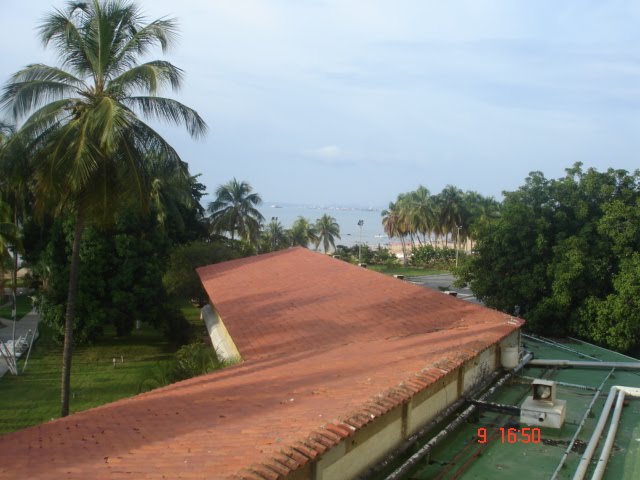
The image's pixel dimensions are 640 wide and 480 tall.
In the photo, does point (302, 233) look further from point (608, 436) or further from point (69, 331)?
point (608, 436)

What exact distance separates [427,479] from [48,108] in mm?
12085

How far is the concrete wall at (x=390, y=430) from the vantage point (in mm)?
6688

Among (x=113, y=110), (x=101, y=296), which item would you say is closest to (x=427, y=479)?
(x=113, y=110)

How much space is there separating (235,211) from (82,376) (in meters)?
31.1

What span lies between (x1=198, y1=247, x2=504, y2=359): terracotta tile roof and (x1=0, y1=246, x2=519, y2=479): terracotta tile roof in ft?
0.27

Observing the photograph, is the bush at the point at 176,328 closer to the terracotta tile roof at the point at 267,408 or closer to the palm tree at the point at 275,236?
the terracotta tile roof at the point at 267,408

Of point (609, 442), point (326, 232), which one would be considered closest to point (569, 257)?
point (609, 442)

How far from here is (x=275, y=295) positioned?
18.9m

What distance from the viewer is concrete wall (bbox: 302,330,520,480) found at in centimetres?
669

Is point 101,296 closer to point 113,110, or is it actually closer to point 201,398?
point 113,110

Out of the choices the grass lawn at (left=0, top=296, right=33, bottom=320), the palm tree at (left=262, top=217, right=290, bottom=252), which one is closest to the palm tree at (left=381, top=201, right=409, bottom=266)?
the palm tree at (left=262, top=217, right=290, bottom=252)

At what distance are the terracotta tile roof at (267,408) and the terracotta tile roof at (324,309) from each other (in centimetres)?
8
